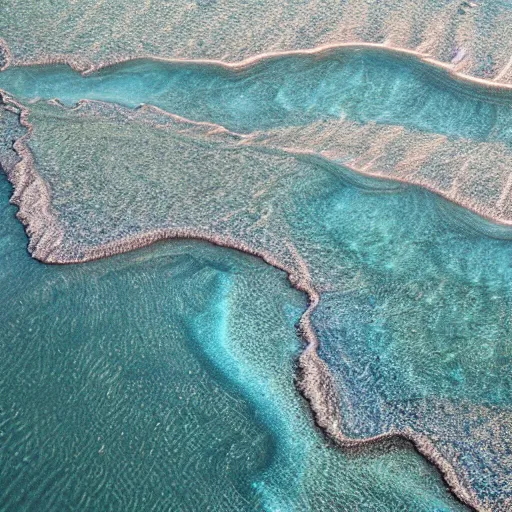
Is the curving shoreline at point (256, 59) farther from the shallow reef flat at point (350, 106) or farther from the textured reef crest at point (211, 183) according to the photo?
the textured reef crest at point (211, 183)

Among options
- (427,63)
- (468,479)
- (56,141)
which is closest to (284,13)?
(427,63)

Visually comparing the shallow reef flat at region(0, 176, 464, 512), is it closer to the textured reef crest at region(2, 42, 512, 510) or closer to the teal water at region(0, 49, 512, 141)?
the textured reef crest at region(2, 42, 512, 510)

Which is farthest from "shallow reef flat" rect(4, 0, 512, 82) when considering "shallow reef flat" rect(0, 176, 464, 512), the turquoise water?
"shallow reef flat" rect(0, 176, 464, 512)

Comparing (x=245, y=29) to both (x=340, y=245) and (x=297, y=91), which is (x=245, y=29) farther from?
(x=340, y=245)

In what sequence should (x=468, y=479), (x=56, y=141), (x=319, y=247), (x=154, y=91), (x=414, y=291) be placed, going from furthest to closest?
(x=154, y=91), (x=56, y=141), (x=319, y=247), (x=414, y=291), (x=468, y=479)

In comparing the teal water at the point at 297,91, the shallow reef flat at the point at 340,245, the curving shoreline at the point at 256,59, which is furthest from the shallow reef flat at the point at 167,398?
the curving shoreline at the point at 256,59

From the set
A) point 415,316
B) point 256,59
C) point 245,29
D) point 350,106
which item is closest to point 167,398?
point 415,316

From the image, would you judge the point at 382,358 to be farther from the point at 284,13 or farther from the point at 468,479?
the point at 284,13
